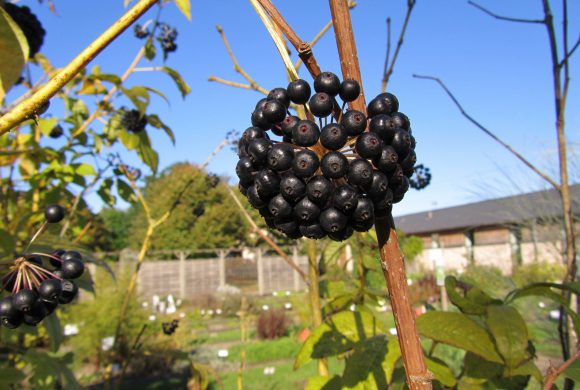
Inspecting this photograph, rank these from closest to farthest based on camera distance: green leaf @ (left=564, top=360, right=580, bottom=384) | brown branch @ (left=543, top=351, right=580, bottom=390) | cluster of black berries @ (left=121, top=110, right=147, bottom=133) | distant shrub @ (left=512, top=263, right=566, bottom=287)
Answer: brown branch @ (left=543, top=351, right=580, bottom=390)
green leaf @ (left=564, top=360, right=580, bottom=384)
cluster of black berries @ (left=121, top=110, right=147, bottom=133)
distant shrub @ (left=512, top=263, right=566, bottom=287)

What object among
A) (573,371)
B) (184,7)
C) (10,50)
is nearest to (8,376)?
(10,50)

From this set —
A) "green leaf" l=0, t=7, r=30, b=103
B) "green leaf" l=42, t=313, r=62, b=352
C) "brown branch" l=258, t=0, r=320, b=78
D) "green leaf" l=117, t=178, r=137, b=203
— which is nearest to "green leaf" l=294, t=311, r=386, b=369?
"brown branch" l=258, t=0, r=320, b=78

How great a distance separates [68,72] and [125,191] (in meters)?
2.68

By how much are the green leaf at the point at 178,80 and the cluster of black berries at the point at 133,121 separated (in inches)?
13.0

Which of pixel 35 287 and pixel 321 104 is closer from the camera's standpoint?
pixel 321 104

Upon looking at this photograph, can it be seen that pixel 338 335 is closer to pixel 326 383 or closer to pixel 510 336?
pixel 326 383

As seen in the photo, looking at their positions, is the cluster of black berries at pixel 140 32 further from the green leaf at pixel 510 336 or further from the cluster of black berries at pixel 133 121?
the green leaf at pixel 510 336

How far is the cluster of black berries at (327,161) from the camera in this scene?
686 millimetres

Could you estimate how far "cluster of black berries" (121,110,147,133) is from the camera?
2829 mm

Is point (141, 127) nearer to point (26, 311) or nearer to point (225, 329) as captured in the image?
point (26, 311)

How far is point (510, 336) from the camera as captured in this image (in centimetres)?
105

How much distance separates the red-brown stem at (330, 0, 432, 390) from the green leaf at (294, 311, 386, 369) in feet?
2.06

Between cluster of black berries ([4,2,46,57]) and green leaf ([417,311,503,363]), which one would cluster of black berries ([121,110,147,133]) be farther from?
green leaf ([417,311,503,363])

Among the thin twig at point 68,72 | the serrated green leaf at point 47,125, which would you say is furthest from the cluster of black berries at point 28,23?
the thin twig at point 68,72
